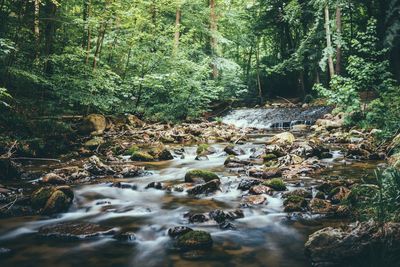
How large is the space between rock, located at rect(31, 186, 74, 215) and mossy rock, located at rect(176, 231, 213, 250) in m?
2.65

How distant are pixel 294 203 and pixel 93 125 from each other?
37.2 ft

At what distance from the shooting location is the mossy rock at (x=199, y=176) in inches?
309

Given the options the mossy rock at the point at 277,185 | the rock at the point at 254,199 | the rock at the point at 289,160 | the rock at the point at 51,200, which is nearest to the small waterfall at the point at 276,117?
the rock at the point at 289,160

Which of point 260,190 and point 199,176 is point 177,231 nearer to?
point 260,190

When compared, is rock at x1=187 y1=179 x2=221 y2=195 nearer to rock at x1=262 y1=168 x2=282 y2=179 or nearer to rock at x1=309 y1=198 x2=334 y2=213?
rock at x1=262 y1=168 x2=282 y2=179

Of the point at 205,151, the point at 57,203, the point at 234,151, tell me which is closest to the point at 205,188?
the point at 57,203

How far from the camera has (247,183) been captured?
7.29 metres

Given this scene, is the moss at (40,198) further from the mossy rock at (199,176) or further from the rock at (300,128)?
the rock at (300,128)

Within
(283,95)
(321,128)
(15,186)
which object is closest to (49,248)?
(15,186)

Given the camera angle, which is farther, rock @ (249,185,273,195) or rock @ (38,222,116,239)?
rock @ (249,185,273,195)

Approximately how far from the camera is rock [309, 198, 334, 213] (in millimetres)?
5539

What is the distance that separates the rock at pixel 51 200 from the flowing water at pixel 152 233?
17 centimetres

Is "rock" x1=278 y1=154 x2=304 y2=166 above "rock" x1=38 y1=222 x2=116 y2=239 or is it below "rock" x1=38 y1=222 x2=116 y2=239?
below

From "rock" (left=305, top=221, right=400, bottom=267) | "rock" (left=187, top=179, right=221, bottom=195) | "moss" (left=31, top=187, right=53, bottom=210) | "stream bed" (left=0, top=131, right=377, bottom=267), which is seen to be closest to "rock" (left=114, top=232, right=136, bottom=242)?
"stream bed" (left=0, top=131, right=377, bottom=267)
